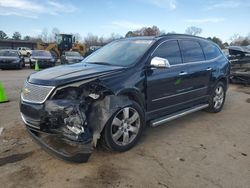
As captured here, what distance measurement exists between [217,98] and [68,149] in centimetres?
432

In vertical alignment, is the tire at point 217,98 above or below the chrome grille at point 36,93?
below

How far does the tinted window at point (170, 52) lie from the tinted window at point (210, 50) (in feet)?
4.09

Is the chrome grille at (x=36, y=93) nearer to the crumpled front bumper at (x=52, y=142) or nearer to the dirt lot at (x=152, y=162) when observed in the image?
the crumpled front bumper at (x=52, y=142)

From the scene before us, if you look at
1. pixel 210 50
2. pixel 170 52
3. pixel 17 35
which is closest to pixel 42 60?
pixel 210 50

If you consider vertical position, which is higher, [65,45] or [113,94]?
[113,94]

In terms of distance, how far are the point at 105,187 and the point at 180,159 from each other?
1.34m

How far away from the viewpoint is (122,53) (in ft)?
16.7

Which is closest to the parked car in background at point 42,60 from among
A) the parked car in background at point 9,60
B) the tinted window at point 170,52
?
the parked car in background at point 9,60

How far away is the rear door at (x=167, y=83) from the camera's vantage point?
477 centimetres

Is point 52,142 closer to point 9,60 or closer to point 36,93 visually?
point 36,93

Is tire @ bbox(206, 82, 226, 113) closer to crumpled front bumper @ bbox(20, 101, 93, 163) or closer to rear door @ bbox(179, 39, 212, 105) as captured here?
rear door @ bbox(179, 39, 212, 105)

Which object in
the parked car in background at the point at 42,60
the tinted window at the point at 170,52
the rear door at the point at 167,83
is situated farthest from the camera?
the parked car in background at the point at 42,60

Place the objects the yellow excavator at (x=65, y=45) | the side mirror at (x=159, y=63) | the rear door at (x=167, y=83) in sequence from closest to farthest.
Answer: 1. the side mirror at (x=159, y=63)
2. the rear door at (x=167, y=83)
3. the yellow excavator at (x=65, y=45)

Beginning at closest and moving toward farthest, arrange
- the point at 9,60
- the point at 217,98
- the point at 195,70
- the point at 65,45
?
the point at 195,70 < the point at 217,98 < the point at 9,60 < the point at 65,45
